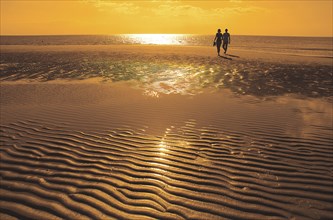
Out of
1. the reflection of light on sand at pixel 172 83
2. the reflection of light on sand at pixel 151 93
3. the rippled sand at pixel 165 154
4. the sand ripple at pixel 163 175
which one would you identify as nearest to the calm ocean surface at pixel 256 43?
the reflection of light on sand at pixel 172 83

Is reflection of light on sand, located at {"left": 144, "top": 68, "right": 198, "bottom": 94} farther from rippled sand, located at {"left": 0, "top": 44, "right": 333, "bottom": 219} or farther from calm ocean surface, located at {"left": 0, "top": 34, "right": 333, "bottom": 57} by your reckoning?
calm ocean surface, located at {"left": 0, "top": 34, "right": 333, "bottom": 57}

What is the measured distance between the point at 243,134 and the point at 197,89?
557 centimetres

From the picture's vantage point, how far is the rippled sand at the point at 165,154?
4023 mm

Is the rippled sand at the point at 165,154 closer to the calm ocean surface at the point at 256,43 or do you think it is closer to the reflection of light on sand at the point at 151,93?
the reflection of light on sand at the point at 151,93

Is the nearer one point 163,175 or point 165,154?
point 163,175

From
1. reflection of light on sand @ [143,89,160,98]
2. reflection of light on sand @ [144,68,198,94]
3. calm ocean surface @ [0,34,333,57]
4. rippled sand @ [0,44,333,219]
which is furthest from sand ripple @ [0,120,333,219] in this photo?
calm ocean surface @ [0,34,333,57]

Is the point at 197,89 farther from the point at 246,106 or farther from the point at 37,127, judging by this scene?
the point at 37,127

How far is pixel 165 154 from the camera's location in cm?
567

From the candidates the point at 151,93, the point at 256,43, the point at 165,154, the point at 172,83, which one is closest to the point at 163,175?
the point at 165,154

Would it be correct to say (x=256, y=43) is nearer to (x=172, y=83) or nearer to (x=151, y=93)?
(x=172, y=83)

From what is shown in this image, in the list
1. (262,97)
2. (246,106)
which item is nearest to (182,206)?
(246,106)

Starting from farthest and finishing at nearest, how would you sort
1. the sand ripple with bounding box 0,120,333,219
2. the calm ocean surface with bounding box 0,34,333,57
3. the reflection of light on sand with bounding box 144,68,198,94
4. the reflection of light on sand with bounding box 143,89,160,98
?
1. the calm ocean surface with bounding box 0,34,333,57
2. the reflection of light on sand with bounding box 144,68,198,94
3. the reflection of light on sand with bounding box 143,89,160,98
4. the sand ripple with bounding box 0,120,333,219

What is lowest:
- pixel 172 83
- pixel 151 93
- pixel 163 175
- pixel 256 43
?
pixel 163 175

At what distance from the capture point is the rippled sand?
4023mm
